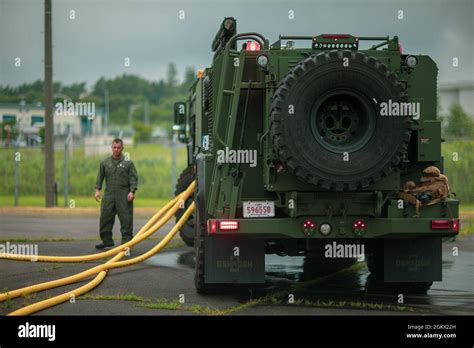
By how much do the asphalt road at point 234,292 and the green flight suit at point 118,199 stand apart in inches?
16.8

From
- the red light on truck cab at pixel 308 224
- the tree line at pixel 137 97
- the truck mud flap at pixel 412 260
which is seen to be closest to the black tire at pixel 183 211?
the truck mud flap at pixel 412 260

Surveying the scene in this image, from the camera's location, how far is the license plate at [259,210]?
9594 mm

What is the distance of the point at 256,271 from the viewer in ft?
32.9

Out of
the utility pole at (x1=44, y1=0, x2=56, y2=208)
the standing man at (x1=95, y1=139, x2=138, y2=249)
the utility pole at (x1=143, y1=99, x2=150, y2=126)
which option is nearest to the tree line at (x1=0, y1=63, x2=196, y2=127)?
the utility pole at (x1=143, y1=99, x2=150, y2=126)

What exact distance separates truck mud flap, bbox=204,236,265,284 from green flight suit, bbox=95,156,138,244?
16.3 feet

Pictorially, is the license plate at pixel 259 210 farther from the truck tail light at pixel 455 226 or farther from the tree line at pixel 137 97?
the tree line at pixel 137 97

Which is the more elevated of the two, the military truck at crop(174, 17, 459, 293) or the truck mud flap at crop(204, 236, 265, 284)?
the military truck at crop(174, 17, 459, 293)

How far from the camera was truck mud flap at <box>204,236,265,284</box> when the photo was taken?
32.9 feet

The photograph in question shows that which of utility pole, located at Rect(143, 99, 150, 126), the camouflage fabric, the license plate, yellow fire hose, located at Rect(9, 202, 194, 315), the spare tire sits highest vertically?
utility pole, located at Rect(143, 99, 150, 126)

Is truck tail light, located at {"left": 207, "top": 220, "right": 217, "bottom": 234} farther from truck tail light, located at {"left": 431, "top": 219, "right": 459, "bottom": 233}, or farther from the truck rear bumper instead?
truck tail light, located at {"left": 431, "top": 219, "right": 459, "bottom": 233}

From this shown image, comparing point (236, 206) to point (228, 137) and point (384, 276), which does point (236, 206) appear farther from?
point (384, 276)

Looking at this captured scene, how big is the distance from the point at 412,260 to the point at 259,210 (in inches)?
81.7

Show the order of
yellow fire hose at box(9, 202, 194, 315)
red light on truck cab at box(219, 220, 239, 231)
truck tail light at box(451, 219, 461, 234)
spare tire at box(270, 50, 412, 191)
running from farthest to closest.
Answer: truck tail light at box(451, 219, 461, 234), red light on truck cab at box(219, 220, 239, 231), spare tire at box(270, 50, 412, 191), yellow fire hose at box(9, 202, 194, 315)
